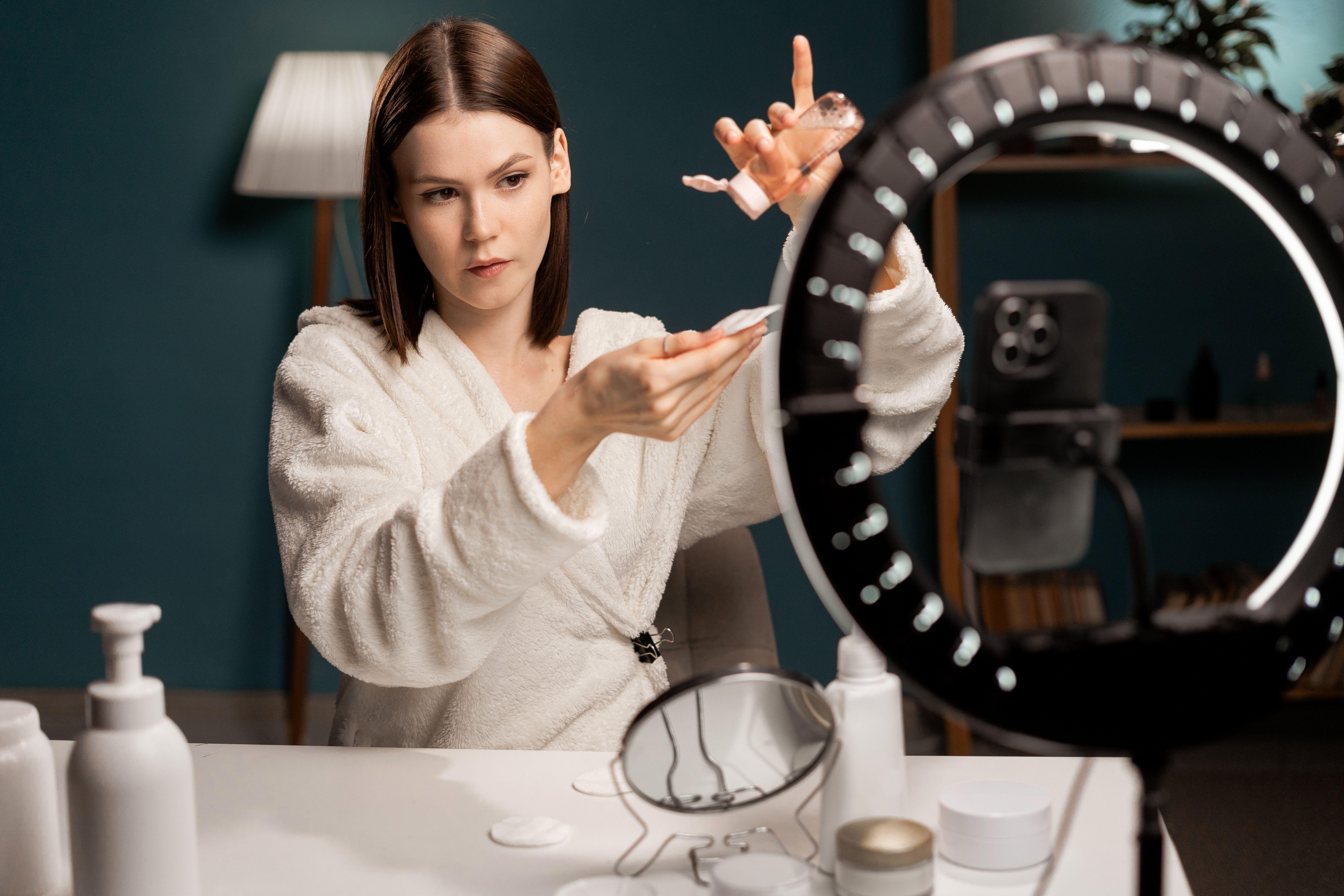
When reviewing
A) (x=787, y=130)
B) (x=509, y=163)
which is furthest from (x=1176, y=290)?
(x=509, y=163)

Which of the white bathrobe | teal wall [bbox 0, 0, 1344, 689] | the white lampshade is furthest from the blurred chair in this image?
the white lampshade

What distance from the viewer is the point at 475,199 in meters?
1.01

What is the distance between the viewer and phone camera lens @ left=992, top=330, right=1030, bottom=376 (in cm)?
46

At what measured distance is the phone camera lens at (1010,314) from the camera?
17.9 inches

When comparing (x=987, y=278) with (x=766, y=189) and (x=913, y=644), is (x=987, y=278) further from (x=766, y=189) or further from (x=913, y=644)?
(x=913, y=644)

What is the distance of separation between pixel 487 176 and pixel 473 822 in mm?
595

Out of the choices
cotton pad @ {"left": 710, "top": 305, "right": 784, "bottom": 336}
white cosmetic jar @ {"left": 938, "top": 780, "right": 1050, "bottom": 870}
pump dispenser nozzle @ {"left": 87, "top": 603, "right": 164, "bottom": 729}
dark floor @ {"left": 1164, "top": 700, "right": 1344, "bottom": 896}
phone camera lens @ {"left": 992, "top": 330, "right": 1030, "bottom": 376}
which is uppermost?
cotton pad @ {"left": 710, "top": 305, "right": 784, "bottom": 336}

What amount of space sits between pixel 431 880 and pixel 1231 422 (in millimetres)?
1785

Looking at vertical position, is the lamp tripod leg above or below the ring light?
below

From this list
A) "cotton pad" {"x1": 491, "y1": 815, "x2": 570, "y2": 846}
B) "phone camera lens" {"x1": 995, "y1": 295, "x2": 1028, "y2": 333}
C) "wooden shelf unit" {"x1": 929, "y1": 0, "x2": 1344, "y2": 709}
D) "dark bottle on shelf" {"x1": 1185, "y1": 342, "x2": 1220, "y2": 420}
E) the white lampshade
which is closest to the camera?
"phone camera lens" {"x1": 995, "y1": 295, "x2": 1028, "y2": 333}

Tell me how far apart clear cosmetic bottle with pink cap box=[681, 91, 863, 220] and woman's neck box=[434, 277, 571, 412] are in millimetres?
386

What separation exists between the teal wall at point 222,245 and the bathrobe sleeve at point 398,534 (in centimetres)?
155

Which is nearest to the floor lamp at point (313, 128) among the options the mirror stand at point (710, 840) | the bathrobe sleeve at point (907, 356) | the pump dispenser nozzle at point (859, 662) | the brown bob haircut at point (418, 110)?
the brown bob haircut at point (418, 110)

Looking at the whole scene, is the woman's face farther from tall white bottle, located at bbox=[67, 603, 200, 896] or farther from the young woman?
tall white bottle, located at bbox=[67, 603, 200, 896]
